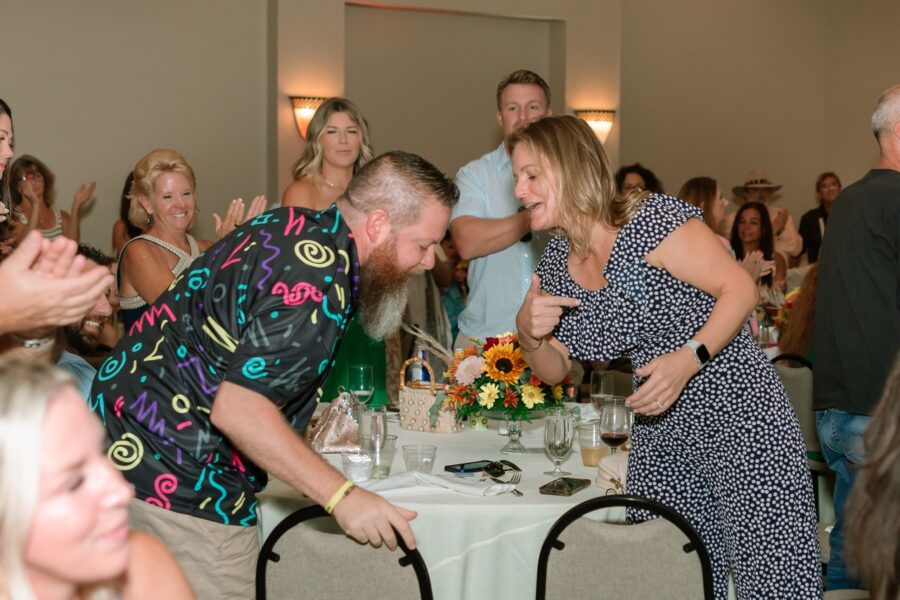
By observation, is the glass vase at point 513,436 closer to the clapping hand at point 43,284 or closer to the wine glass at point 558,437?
the wine glass at point 558,437

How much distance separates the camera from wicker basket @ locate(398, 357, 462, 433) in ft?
11.4

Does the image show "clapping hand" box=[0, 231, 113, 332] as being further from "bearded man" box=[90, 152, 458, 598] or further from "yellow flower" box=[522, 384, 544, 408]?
"yellow flower" box=[522, 384, 544, 408]

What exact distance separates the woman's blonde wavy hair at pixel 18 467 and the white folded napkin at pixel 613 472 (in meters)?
1.84

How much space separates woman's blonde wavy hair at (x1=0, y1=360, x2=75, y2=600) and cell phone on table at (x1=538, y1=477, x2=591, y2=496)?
1724mm

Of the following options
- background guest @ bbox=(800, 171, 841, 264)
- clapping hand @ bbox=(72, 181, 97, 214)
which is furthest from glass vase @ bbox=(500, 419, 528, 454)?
background guest @ bbox=(800, 171, 841, 264)

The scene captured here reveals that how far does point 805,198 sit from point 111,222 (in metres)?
7.57

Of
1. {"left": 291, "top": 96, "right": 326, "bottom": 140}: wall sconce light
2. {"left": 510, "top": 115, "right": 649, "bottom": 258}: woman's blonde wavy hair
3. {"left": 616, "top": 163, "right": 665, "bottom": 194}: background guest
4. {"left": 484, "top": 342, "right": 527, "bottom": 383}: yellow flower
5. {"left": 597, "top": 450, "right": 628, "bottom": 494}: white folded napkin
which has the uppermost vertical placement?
{"left": 291, "top": 96, "right": 326, "bottom": 140}: wall sconce light

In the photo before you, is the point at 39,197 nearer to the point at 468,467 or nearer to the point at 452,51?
the point at 452,51

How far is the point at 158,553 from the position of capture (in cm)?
162

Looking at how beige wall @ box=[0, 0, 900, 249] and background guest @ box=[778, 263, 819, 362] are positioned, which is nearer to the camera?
background guest @ box=[778, 263, 819, 362]

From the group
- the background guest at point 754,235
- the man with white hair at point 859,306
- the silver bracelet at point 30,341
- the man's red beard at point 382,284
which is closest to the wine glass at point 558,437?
the man's red beard at point 382,284

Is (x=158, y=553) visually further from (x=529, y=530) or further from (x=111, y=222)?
(x=111, y=222)

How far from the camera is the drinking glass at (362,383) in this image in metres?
3.46

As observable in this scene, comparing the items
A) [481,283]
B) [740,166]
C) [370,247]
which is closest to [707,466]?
[370,247]
